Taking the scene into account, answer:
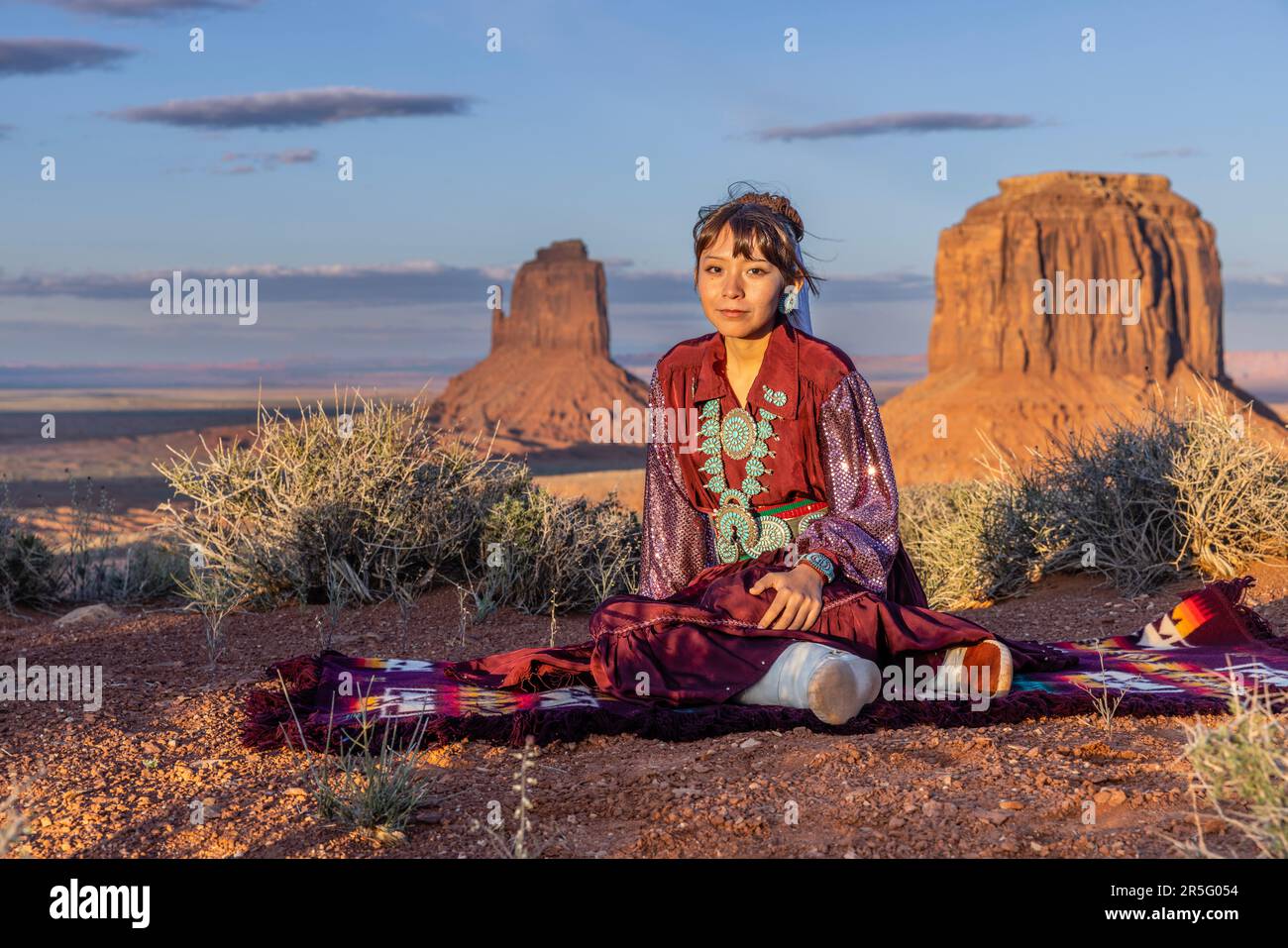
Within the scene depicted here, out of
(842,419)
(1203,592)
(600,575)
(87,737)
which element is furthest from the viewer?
(600,575)

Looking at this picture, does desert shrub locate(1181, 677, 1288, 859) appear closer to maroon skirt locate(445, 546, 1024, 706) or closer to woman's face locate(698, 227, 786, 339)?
maroon skirt locate(445, 546, 1024, 706)

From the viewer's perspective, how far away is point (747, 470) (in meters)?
4.77

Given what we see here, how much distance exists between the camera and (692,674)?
4.41 m

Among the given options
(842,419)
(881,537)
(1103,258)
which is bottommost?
(881,537)

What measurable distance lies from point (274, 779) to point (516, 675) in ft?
3.64

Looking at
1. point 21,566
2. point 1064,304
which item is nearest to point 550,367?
point 1064,304

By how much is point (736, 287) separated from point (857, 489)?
0.84 metres

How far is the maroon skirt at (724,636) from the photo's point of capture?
436 centimetres

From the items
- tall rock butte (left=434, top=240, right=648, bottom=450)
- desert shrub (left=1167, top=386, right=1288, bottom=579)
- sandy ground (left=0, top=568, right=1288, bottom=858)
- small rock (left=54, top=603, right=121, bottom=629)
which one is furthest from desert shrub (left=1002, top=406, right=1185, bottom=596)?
tall rock butte (left=434, top=240, right=648, bottom=450)

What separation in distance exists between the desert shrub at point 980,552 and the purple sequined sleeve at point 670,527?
4.91m

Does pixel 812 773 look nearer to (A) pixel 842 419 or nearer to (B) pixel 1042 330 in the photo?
(A) pixel 842 419

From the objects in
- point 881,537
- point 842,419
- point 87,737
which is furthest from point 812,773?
point 87,737

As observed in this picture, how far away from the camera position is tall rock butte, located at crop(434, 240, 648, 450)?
305ft

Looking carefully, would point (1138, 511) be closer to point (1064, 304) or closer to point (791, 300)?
point (791, 300)
